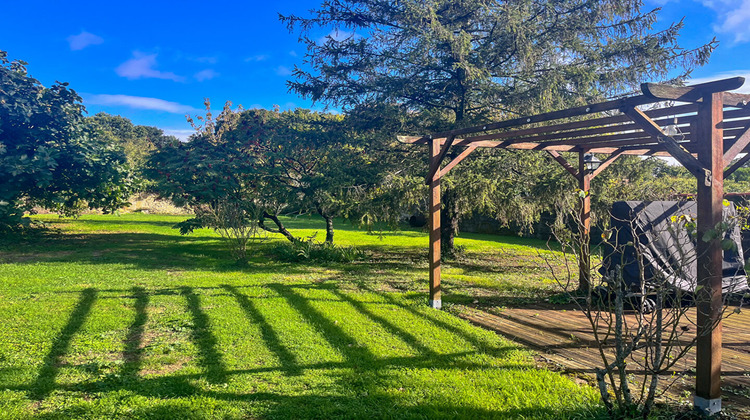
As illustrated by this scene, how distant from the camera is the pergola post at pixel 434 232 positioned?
563 centimetres

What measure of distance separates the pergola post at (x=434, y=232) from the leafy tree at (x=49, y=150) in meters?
9.17

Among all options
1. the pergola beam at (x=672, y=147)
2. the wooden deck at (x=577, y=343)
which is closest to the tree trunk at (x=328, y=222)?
the wooden deck at (x=577, y=343)

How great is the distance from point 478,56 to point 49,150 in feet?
33.3

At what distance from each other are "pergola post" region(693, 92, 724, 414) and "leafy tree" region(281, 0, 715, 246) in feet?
18.3

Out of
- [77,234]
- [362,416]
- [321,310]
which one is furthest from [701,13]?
[77,234]

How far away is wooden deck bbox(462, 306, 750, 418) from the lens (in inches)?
124

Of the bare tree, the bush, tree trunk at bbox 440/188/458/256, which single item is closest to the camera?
the bare tree

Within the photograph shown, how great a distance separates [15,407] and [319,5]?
29.4ft

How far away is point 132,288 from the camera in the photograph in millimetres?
6492

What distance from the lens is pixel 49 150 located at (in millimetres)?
10055

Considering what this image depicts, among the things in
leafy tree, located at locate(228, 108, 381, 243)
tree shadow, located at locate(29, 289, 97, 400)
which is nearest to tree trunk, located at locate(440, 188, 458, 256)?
leafy tree, located at locate(228, 108, 381, 243)

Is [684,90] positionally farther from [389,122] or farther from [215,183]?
[215,183]

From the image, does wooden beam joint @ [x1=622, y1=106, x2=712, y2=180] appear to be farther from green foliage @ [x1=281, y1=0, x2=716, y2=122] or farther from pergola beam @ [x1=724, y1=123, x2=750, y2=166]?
green foliage @ [x1=281, y1=0, x2=716, y2=122]

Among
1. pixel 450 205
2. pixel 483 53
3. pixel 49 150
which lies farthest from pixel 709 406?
pixel 49 150
